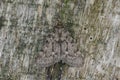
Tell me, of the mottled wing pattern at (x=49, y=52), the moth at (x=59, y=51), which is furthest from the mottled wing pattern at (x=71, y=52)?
the mottled wing pattern at (x=49, y=52)

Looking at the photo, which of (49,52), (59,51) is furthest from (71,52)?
(49,52)

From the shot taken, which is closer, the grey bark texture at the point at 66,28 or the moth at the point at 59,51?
the grey bark texture at the point at 66,28

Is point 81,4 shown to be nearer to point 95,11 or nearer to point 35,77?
point 95,11

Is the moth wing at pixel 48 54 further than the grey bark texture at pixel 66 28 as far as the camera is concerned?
Yes

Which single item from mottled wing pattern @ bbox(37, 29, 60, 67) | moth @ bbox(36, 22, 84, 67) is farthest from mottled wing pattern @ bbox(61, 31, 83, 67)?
mottled wing pattern @ bbox(37, 29, 60, 67)

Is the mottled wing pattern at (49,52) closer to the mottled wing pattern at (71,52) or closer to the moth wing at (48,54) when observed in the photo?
the moth wing at (48,54)

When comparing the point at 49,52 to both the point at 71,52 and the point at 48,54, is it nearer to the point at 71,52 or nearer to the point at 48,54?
the point at 48,54
